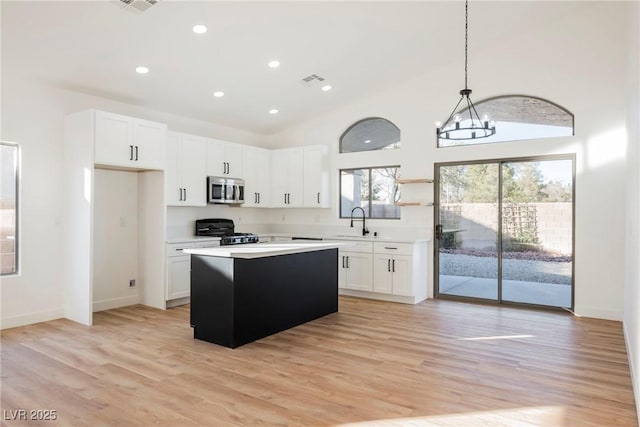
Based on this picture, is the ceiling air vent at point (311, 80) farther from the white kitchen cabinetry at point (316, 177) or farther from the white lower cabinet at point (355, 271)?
the white lower cabinet at point (355, 271)

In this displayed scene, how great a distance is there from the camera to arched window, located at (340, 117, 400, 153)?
6770mm

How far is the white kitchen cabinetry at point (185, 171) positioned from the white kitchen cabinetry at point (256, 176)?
0.91 metres

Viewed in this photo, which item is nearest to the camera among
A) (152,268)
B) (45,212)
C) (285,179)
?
(45,212)

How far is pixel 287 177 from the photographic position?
293 inches

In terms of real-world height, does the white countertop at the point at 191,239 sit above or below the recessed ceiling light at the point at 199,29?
below

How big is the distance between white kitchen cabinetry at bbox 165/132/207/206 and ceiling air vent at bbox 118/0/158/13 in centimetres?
220

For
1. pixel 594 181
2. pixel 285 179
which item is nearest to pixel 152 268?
pixel 285 179

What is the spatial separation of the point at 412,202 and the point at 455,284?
4.57ft

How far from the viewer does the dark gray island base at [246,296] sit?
3980 millimetres

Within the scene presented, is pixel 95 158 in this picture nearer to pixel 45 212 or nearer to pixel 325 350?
pixel 45 212

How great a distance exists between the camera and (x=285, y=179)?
7473 millimetres

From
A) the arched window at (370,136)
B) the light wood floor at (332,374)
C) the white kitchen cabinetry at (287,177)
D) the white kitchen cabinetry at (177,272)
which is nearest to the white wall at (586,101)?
the light wood floor at (332,374)

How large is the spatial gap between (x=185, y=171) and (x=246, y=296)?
2.71 meters

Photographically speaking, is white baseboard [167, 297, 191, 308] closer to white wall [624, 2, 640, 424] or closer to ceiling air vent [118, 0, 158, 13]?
ceiling air vent [118, 0, 158, 13]
